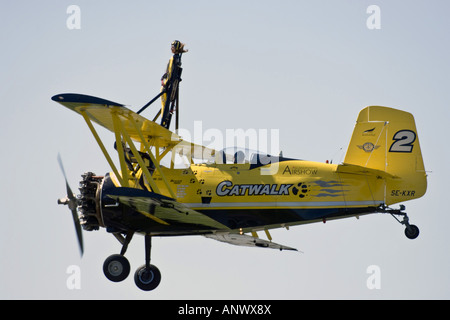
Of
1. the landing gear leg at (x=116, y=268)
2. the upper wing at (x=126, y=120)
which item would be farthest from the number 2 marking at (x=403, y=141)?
the landing gear leg at (x=116, y=268)

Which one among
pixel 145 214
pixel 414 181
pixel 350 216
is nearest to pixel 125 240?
pixel 145 214

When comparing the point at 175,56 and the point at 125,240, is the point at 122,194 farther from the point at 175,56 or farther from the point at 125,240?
the point at 175,56

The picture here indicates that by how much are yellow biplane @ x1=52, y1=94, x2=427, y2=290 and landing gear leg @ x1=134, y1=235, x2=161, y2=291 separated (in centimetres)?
2

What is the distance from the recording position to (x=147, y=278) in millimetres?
22812

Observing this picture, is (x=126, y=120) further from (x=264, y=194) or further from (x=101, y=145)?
(x=264, y=194)

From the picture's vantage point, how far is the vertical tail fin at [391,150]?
72.3 feet

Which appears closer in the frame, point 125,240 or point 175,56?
point 125,240

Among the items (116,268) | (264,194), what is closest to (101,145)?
(116,268)

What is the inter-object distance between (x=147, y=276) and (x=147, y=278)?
50mm

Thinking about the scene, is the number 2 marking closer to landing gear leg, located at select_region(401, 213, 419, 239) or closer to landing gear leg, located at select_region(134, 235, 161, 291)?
landing gear leg, located at select_region(401, 213, 419, 239)

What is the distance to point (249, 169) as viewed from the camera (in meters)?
22.7

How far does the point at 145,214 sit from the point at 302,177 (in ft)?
13.0

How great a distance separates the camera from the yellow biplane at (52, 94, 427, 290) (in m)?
22.0

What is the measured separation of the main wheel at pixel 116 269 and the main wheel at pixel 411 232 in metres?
6.82
